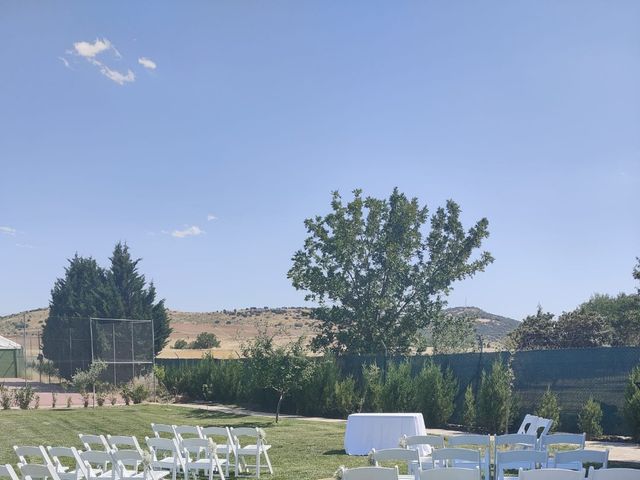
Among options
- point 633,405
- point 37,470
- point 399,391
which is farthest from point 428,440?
point 399,391

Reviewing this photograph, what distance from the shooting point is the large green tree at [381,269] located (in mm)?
25359

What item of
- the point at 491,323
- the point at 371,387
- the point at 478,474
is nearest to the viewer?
the point at 478,474

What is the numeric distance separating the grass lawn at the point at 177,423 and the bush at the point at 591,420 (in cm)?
500

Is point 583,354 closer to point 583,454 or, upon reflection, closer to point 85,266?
point 583,454

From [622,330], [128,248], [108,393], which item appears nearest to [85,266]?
[128,248]

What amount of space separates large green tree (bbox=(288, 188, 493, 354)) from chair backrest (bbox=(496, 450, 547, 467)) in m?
18.5

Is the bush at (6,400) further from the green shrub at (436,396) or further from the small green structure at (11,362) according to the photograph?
the green shrub at (436,396)

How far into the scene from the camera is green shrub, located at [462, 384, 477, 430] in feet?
54.0

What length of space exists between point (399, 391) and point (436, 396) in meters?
1.12

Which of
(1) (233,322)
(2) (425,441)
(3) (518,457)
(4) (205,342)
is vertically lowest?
(4) (205,342)

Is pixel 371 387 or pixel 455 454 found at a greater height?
pixel 455 454

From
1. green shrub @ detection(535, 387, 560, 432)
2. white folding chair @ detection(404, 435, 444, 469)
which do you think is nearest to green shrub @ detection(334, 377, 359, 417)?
green shrub @ detection(535, 387, 560, 432)

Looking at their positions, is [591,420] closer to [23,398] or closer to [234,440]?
[234,440]

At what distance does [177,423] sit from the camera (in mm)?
17547
